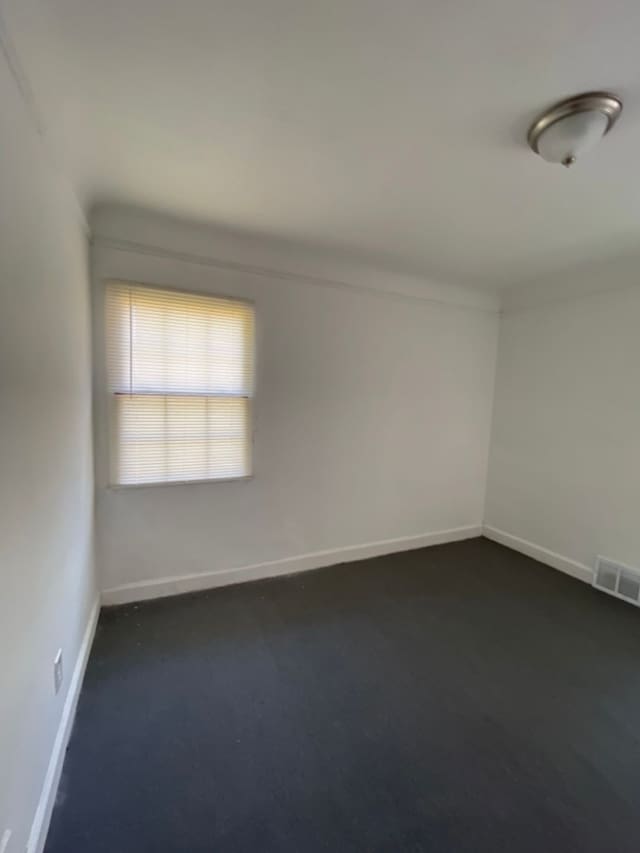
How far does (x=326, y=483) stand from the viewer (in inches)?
122

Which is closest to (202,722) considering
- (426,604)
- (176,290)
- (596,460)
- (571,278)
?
(426,604)

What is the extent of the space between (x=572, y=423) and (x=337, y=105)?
2985 mm

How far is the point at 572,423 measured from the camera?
3.16m

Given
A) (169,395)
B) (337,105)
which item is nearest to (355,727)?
(169,395)

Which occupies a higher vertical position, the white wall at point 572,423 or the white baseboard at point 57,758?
the white wall at point 572,423

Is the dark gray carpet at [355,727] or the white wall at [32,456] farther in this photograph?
the dark gray carpet at [355,727]

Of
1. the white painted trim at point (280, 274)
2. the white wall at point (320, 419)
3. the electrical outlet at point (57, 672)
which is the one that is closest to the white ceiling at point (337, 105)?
the white painted trim at point (280, 274)

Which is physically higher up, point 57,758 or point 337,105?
point 337,105

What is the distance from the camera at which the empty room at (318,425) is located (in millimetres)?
1137

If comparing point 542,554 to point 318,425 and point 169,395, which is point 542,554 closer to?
point 318,425

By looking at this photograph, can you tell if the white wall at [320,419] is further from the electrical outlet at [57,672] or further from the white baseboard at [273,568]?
the electrical outlet at [57,672]

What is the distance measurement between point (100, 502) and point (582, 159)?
314 centimetres

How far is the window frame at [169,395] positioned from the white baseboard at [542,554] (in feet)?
8.65

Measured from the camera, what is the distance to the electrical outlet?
1.40 meters
